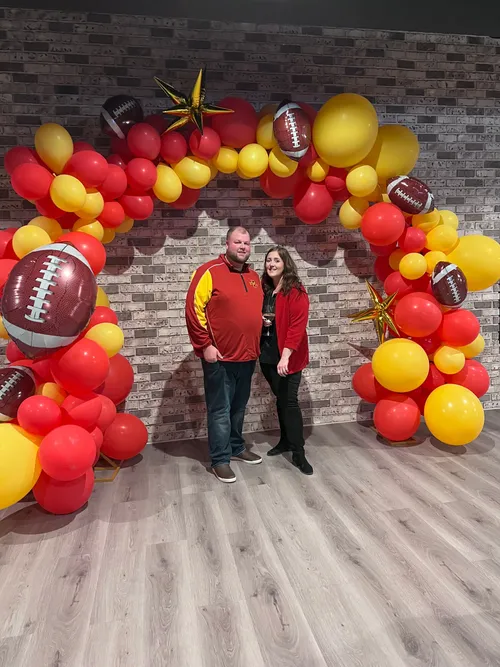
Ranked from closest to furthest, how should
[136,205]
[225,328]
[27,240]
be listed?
[27,240] → [225,328] → [136,205]

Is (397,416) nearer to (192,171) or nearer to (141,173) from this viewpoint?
(192,171)

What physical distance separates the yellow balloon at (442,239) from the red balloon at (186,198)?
5.02 feet

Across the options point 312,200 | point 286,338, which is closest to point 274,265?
point 286,338

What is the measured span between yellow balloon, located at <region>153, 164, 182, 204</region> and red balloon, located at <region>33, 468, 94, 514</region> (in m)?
1.63

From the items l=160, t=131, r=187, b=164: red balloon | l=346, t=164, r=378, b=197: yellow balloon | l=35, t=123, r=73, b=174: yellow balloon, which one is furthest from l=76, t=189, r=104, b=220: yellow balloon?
l=346, t=164, r=378, b=197: yellow balloon

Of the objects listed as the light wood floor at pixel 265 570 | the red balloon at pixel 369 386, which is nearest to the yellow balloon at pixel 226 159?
the red balloon at pixel 369 386

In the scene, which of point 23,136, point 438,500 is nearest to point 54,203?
point 23,136

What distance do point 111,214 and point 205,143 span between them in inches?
Answer: 27.3

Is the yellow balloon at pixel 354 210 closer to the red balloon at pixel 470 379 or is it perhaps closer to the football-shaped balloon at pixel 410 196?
the football-shaped balloon at pixel 410 196

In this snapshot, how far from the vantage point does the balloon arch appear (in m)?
2.30

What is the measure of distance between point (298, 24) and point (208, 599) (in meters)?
3.51

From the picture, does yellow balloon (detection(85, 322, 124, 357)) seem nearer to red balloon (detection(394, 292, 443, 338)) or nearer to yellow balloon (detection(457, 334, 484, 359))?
red balloon (detection(394, 292, 443, 338))

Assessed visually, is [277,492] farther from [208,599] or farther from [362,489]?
[208,599]

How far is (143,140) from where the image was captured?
9.41ft
